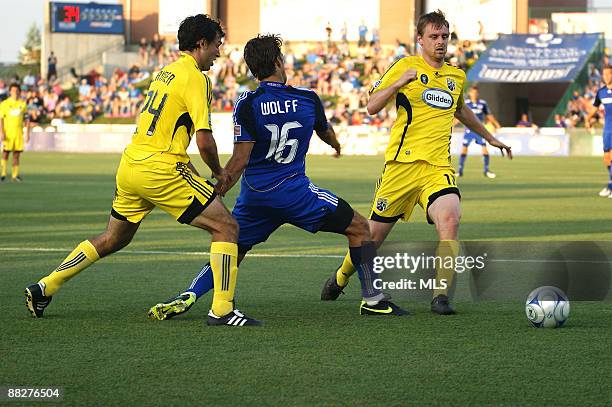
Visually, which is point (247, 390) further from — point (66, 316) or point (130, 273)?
point (130, 273)

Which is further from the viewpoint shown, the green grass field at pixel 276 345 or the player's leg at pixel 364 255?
the player's leg at pixel 364 255

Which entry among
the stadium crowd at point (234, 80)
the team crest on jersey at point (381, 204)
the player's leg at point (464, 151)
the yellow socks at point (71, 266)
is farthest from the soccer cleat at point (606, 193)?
the stadium crowd at point (234, 80)

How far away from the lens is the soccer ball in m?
7.67

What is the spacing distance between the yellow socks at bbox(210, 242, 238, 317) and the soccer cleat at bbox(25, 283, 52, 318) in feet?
4.05

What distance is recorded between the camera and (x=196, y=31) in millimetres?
7754

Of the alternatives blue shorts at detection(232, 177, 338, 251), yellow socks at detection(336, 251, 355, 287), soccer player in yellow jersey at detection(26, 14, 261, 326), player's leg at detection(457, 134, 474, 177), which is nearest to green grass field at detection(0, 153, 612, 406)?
yellow socks at detection(336, 251, 355, 287)

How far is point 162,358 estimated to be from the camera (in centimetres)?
663

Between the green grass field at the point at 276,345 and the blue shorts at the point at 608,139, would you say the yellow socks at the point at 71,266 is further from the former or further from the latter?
the blue shorts at the point at 608,139

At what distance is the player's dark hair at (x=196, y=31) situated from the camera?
25.5ft

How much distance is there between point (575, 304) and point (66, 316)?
12.3 feet

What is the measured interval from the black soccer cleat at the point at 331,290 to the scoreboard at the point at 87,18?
191ft

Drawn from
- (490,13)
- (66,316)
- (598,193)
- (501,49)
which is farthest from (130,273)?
(490,13)

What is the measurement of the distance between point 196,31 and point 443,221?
228cm
